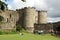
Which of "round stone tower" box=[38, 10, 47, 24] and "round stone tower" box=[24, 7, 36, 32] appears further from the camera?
"round stone tower" box=[38, 10, 47, 24]

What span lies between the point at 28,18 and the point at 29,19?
368 millimetres

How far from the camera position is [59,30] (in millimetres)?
51188

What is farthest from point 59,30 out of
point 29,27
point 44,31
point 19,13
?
point 19,13

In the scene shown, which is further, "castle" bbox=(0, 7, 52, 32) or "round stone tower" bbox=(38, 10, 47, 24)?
"round stone tower" bbox=(38, 10, 47, 24)

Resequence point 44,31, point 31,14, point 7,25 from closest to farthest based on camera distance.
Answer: point 7,25, point 44,31, point 31,14

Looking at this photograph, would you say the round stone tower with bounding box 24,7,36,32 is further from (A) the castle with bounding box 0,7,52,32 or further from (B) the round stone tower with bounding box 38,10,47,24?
(B) the round stone tower with bounding box 38,10,47,24

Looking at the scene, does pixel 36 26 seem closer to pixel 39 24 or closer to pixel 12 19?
pixel 39 24

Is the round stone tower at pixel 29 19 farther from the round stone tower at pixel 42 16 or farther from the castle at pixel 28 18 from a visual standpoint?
the round stone tower at pixel 42 16

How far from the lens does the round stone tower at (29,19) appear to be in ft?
174

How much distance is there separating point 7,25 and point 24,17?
9971mm

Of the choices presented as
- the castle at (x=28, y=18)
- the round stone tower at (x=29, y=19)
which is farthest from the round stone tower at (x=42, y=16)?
the round stone tower at (x=29, y=19)

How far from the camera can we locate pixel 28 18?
53688 millimetres

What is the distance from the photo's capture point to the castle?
53125mm

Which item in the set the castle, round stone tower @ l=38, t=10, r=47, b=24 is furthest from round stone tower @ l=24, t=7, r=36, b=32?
round stone tower @ l=38, t=10, r=47, b=24
